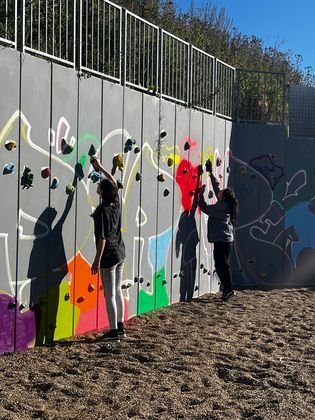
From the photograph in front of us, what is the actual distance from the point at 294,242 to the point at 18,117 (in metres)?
6.72

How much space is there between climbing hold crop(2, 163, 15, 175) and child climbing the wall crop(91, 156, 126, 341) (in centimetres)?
108

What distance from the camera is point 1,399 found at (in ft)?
16.1


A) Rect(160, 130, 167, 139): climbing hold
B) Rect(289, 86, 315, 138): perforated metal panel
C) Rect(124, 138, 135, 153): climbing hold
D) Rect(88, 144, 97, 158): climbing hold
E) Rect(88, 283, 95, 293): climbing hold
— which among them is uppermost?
Rect(289, 86, 315, 138): perforated metal panel

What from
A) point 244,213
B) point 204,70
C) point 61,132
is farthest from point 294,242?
point 61,132

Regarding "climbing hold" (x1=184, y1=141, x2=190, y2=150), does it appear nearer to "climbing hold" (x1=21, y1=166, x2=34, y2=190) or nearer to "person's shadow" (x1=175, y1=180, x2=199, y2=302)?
"person's shadow" (x1=175, y1=180, x2=199, y2=302)

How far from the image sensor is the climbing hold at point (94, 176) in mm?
7152

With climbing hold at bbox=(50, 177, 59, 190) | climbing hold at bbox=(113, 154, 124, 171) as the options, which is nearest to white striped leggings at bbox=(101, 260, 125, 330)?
climbing hold at bbox=(50, 177, 59, 190)

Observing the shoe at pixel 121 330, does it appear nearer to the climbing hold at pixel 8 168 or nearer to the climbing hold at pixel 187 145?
the climbing hold at pixel 8 168

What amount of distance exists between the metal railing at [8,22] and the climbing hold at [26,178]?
1.19m

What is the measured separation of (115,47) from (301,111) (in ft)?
16.5

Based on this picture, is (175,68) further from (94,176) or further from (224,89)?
(94,176)

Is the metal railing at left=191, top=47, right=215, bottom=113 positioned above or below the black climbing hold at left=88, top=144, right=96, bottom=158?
above

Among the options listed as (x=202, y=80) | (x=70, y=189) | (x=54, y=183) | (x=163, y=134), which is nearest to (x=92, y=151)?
(x=70, y=189)

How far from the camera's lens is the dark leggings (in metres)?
9.71
